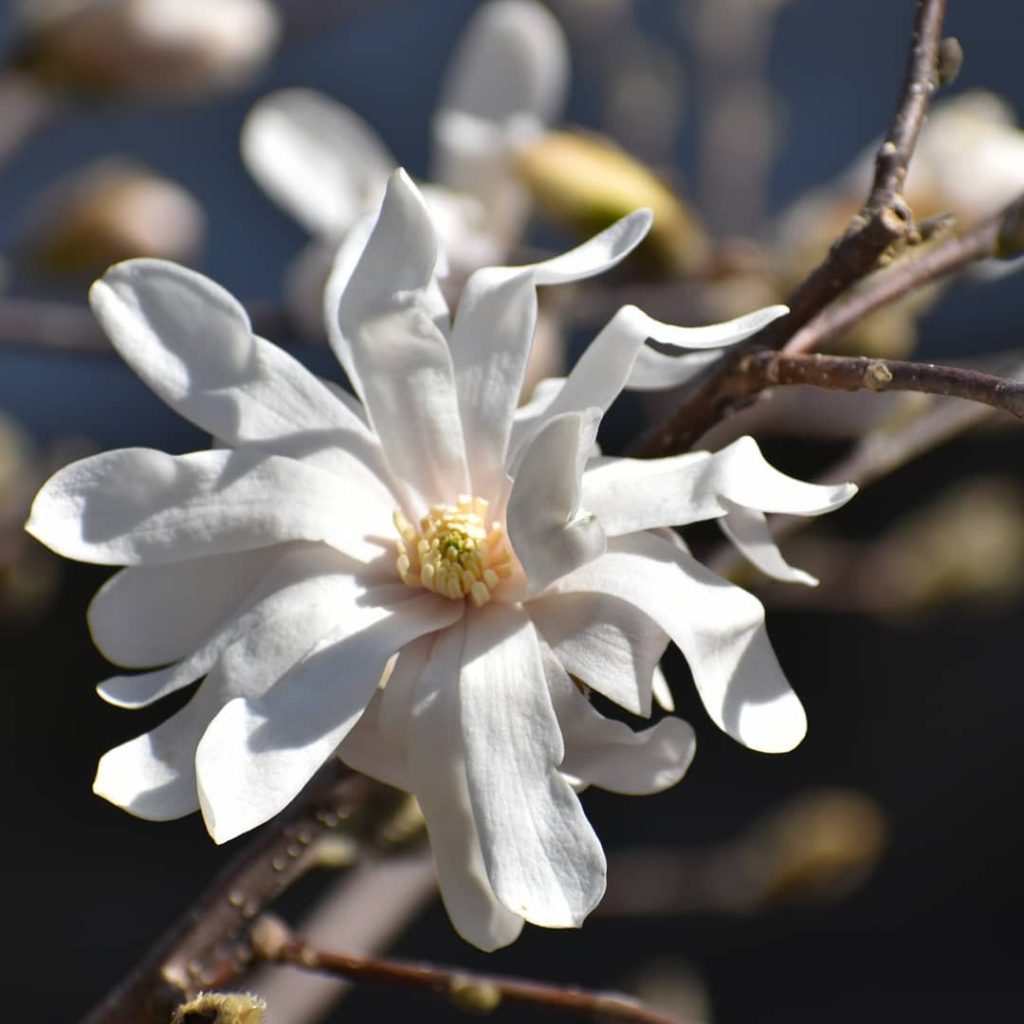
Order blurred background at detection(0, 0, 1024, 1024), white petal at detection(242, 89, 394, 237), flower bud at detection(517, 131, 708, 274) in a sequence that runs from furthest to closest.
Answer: blurred background at detection(0, 0, 1024, 1024) < white petal at detection(242, 89, 394, 237) < flower bud at detection(517, 131, 708, 274)

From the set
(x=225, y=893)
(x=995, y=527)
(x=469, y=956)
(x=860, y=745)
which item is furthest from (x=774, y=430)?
(x=469, y=956)

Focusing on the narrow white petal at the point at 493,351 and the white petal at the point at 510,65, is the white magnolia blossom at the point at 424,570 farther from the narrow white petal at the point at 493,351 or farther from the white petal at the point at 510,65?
the white petal at the point at 510,65

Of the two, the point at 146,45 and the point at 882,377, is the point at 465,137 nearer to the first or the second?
the point at 146,45

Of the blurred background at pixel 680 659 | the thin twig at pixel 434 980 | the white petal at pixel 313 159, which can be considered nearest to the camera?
the thin twig at pixel 434 980

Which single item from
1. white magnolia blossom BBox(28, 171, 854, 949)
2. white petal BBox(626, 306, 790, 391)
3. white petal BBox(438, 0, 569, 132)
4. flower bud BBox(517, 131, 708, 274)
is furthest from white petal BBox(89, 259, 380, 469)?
white petal BBox(438, 0, 569, 132)

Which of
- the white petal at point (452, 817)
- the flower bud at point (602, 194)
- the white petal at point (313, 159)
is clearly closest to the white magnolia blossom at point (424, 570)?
the white petal at point (452, 817)

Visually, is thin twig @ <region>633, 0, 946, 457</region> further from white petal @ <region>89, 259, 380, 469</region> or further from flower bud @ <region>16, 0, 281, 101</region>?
flower bud @ <region>16, 0, 281, 101</region>

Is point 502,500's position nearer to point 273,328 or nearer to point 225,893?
point 225,893
